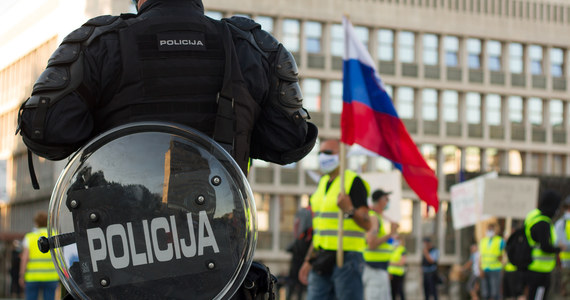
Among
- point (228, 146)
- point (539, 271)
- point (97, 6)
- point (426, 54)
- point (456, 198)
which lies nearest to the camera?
point (228, 146)

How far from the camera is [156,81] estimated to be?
327cm

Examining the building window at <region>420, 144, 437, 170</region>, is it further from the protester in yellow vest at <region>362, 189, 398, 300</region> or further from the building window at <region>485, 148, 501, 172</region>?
the protester in yellow vest at <region>362, 189, 398, 300</region>

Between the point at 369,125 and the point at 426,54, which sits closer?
the point at 369,125

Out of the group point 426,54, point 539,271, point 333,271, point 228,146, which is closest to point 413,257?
point 426,54

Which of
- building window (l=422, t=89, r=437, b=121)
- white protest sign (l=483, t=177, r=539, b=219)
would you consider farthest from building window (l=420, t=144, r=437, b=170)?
white protest sign (l=483, t=177, r=539, b=219)

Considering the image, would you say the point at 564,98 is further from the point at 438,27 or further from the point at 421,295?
the point at 421,295

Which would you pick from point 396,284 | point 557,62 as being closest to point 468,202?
point 396,284

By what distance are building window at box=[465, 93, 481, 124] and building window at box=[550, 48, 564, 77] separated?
203 inches

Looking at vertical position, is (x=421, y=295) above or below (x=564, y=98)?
below

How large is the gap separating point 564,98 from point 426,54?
877 cm

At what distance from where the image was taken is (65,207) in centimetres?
288

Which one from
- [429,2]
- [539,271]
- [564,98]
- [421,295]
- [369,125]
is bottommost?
[421,295]

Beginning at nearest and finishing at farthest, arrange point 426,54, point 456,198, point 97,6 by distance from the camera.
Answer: point 456,198 < point 97,6 < point 426,54

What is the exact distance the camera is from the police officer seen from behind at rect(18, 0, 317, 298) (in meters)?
3.14
